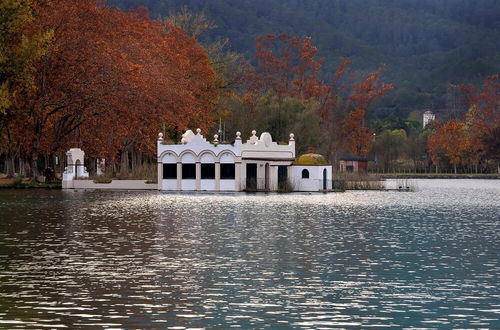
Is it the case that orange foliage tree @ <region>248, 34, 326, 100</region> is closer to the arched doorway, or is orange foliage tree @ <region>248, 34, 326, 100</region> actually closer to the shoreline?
the shoreline

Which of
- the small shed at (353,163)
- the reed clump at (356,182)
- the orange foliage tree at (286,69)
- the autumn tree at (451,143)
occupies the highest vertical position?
the orange foliage tree at (286,69)

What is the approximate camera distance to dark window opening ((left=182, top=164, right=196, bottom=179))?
91438 millimetres

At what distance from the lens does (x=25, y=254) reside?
31359mm

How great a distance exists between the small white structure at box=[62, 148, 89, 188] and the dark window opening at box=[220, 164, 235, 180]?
16.1 m

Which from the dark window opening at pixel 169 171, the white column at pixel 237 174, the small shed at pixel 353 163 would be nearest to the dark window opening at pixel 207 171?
the white column at pixel 237 174

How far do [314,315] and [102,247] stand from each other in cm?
1560

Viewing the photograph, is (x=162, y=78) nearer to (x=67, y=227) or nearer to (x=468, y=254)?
Answer: (x=67, y=227)

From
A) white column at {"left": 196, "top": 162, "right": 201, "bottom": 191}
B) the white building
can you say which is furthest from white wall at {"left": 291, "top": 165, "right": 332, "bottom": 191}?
white column at {"left": 196, "top": 162, "right": 201, "bottom": 191}

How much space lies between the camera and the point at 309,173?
307 feet

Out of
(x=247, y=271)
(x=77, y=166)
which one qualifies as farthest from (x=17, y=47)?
(x=247, y=271)

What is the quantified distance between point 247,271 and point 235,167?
63545 mm

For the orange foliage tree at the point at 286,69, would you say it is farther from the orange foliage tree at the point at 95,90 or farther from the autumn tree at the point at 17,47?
the autumn tree at the point at 17,47

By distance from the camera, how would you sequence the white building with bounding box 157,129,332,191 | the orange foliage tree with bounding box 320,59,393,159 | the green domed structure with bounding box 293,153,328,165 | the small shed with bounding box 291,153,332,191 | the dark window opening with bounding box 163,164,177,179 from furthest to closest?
1. the orange foliage tree with bounding box 320,59,393,159
2. the small shed with bounding box 291,153,332,191
3. the green domed structure with bounding box 293,153,328,165
4. the dark window opening with bounding box 163,164,177,179
5. the white building with bounding box 157,129,332,191

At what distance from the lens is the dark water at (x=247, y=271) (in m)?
19.9
